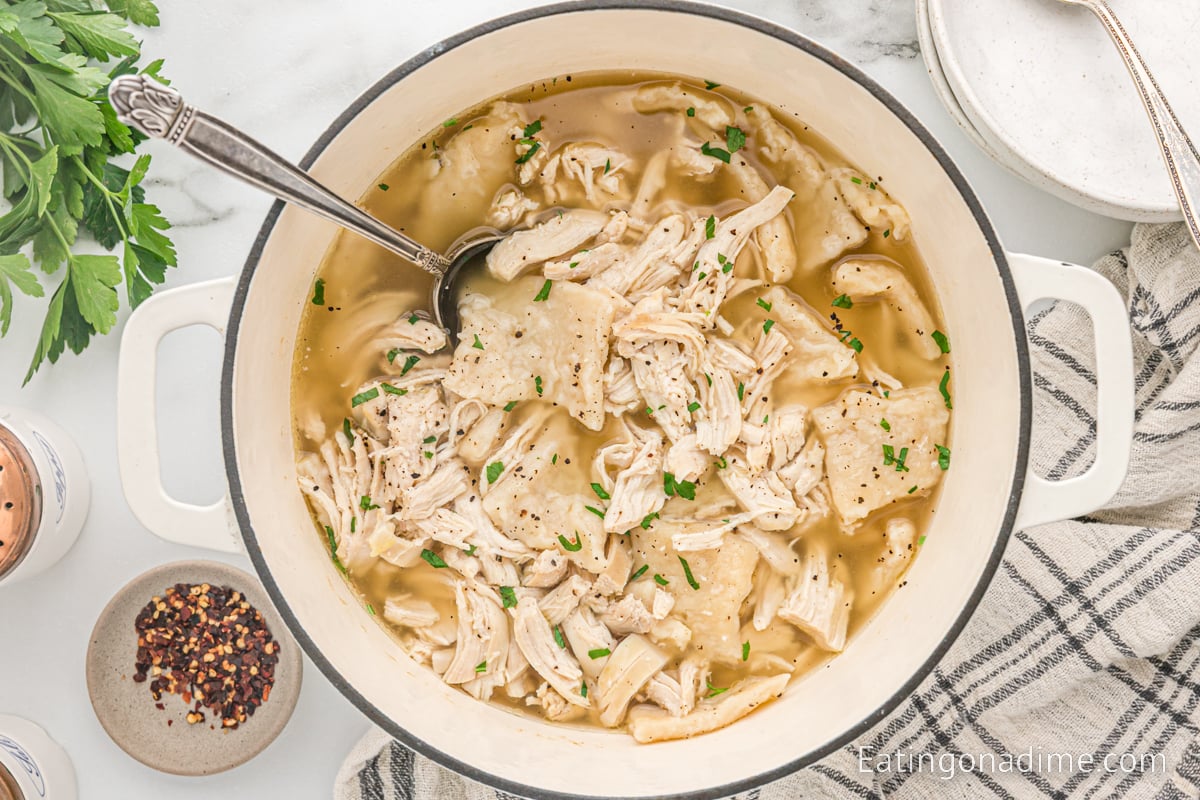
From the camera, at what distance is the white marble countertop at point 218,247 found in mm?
2449

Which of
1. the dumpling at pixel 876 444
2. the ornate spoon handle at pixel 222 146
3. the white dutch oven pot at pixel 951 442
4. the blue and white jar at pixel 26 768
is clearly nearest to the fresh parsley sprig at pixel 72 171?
the white dutch oven pot at pixel 951 442

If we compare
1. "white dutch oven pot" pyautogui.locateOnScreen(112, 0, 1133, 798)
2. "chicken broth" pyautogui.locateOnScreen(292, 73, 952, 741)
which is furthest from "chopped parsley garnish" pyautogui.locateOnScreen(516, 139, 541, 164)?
"white dutch oven pot" pyautogui.locateOnScreen(112, 0, 1133, 798)

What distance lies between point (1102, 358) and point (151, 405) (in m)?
1.85

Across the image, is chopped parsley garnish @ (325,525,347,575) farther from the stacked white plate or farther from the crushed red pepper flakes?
the stacked white plate

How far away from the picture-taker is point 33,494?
2.41 metres

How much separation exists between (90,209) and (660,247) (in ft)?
4.43

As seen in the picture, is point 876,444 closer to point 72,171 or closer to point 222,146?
point 222,146

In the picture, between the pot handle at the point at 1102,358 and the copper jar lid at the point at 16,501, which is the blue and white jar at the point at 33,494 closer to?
the copper jar lid at the point at 16,501

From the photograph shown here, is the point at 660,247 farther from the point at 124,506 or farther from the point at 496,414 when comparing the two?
the point at 124,506

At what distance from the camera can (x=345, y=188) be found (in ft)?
7.36

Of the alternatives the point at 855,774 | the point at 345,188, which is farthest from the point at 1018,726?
the point at 345,188

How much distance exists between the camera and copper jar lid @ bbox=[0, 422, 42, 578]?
94.1 inches

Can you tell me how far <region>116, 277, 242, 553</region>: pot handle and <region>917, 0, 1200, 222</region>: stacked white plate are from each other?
1723 mm

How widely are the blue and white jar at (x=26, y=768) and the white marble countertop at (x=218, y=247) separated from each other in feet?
0.27
